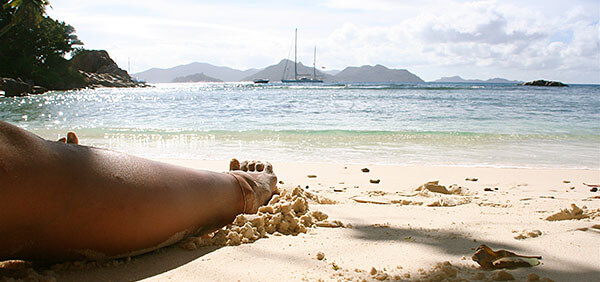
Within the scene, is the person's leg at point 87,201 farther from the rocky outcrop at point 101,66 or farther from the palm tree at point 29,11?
the rocky outcrop at point 101,66

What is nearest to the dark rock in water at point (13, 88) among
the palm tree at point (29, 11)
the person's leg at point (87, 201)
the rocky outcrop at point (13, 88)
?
the rocky outcrop at point (13, 88)

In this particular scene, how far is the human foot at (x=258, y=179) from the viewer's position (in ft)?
7.20

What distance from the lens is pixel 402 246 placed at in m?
1.82

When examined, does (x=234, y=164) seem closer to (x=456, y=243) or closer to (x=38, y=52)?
(x=456, y=243)

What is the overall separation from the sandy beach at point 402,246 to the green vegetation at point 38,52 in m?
37.8

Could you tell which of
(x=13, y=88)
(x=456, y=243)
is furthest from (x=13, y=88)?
(x=456, y=243)

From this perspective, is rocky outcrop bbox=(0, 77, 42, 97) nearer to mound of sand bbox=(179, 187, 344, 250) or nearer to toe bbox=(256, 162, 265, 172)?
toe bbox=(256, 162, 265, 172)

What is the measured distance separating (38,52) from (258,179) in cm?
4429

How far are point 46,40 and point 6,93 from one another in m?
16.6

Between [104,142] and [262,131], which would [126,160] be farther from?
[262,131]

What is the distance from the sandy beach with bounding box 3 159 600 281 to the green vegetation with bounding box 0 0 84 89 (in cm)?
3785

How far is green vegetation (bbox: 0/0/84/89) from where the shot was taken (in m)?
35.6

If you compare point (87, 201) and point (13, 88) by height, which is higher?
point (13, 88)

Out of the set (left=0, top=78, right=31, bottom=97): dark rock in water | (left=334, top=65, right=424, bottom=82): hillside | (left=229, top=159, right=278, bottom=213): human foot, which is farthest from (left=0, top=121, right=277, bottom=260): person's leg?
(left=334, top=65, right=424, bottom=82): hillside
